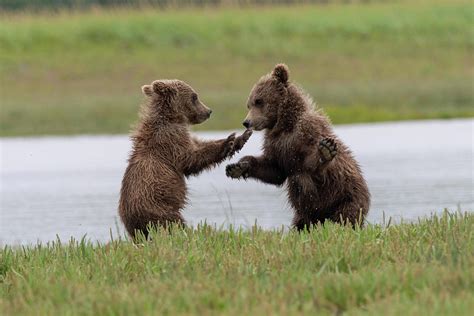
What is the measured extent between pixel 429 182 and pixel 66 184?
467cm

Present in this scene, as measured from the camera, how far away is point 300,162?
343 inches

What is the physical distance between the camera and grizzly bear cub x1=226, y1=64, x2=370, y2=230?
870 centimetres

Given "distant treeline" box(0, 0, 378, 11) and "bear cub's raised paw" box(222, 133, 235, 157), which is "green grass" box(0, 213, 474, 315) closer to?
"bear cub's raised paw" box(222, 133, 235, 157)

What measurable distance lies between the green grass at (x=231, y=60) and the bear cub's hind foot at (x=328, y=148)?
15.2 metres

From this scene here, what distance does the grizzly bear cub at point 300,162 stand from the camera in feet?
28.6

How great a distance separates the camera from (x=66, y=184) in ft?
50.8

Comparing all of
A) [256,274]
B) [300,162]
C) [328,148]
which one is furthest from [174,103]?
[256,274]

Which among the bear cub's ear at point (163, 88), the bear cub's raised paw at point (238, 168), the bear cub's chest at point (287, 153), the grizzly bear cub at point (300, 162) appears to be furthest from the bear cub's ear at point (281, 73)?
the bear cub's ear at point (163, 88)

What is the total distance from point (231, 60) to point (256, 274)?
25499 millimetres

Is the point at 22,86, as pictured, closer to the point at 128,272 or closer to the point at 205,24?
the point at 205,24

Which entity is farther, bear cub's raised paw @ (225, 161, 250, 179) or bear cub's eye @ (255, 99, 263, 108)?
bear cub's eye @ (255, 99, 263, 108)

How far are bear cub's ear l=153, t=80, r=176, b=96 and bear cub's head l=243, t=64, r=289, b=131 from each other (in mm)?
712

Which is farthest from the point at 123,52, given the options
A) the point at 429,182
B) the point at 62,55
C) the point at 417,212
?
the point at 417,212

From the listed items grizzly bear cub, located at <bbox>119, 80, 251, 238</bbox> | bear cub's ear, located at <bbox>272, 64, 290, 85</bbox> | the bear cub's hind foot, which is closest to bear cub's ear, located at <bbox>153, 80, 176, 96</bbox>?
grizzly bear cub, located at <bbox>119, 80, 251, 238</bbox>
